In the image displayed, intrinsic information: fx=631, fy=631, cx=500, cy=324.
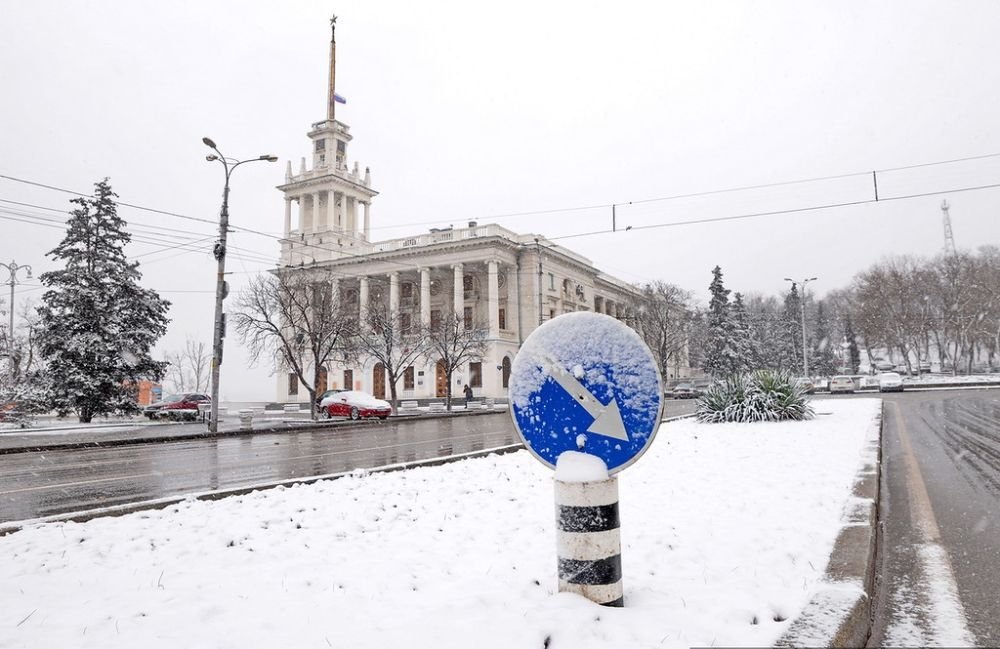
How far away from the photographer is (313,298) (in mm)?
32656

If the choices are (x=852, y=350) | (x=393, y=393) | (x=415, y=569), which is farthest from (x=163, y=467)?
(x=852, y=350)

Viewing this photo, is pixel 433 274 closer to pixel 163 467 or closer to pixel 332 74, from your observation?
pixel 332 74

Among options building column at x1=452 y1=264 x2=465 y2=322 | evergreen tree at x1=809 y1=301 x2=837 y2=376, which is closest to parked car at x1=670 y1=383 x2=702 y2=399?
building column at x1=452 y1=264 x2=465 y2=322

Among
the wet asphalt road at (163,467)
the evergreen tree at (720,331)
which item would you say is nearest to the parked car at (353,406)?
the wet asphalt road at (163,467)

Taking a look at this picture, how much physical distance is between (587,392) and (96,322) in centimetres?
3475

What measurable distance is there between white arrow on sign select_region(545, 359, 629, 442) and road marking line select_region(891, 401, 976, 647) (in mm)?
1799

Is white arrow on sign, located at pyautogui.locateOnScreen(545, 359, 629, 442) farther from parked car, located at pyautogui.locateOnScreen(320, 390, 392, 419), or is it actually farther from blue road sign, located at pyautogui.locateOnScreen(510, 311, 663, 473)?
parked car, located at pyautogui.locateOnScreen(320, 390, 392, 419)

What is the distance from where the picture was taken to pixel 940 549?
4.75 metres

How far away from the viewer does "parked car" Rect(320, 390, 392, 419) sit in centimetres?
3078

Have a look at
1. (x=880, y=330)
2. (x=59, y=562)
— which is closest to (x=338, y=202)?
(x=880, y=330)

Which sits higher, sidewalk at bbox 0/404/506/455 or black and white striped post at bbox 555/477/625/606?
black and white striped post at bbox 555/477/625/606

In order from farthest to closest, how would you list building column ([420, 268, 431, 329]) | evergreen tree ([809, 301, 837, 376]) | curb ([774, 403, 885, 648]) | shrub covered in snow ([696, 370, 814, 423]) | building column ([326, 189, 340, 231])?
1. evergreen tree ([809, 301, 837, 376])
2. building column ([326, 189, 340, 231])
3. building column ([420, 268, 431, 329])
4. shrub covered in snow ([696, 370, 814, 423])
5. curb ([774, 403, 885, 648])

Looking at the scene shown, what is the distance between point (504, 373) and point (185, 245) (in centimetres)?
3388

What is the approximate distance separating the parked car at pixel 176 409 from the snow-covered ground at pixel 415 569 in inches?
1177
